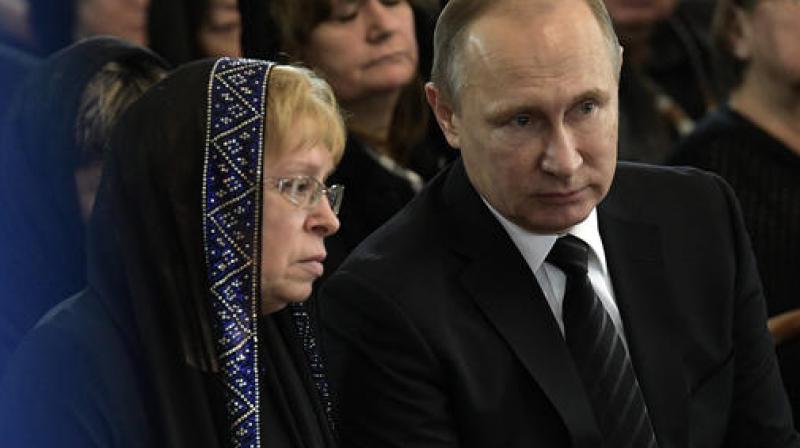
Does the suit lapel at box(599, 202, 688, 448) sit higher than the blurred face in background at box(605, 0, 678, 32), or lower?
higher

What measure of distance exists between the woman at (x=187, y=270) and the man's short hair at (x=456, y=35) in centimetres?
32

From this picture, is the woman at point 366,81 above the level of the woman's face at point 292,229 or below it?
below

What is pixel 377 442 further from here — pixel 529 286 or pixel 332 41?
pixel 332 41

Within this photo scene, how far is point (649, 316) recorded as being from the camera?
2.73 meters

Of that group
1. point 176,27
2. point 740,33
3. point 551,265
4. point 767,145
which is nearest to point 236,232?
point 551,265

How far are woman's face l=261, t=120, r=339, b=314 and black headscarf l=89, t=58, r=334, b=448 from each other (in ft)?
0.24

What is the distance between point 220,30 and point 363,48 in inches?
12.1

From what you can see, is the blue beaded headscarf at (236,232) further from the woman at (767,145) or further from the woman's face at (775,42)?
the woman's face at (775,42)

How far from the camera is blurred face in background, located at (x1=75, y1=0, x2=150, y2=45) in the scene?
340cm

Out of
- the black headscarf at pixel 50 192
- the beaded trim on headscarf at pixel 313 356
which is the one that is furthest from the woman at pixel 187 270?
the black headscarf at pixel 50 192

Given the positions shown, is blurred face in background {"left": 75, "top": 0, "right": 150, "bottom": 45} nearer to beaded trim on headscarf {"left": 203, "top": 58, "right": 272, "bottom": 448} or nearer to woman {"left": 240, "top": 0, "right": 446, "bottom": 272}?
woman {"left": 240, "top": 0, "right": 446, "bottom": 272}

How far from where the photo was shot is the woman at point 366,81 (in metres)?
3.39

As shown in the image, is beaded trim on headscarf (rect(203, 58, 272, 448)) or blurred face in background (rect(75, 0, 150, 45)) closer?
beaded trim on headscarf (rect(203, 58, 272, 448))

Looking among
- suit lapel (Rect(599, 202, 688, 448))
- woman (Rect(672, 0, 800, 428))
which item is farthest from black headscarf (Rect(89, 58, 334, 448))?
woman (Rect(672, 0, 800, 428))
